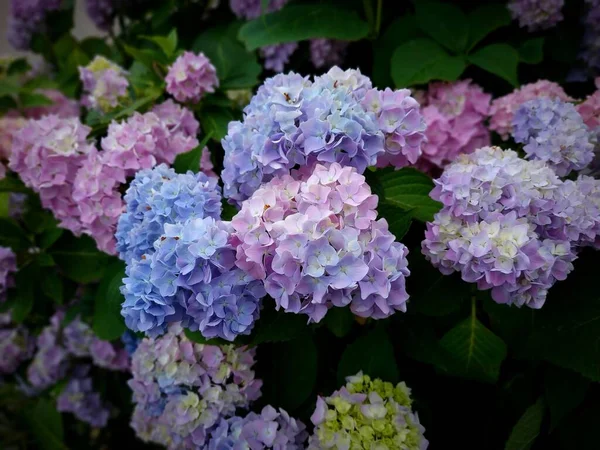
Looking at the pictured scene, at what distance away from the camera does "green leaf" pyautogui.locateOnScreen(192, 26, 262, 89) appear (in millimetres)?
934

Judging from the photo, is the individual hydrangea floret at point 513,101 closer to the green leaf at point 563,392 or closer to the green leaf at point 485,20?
the green leaf at point 485,20

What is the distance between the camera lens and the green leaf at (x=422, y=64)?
0.85 metres

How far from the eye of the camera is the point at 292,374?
0.71 meters

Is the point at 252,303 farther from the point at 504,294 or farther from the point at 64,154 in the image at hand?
the point at 64,154

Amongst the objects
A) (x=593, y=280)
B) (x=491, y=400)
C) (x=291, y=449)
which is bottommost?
(x=491, y=400)

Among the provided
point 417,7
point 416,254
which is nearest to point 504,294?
point 416,254

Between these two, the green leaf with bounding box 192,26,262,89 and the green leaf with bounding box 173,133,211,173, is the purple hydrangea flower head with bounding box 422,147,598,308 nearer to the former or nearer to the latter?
the green leaf with bounding box 173,133,211,173

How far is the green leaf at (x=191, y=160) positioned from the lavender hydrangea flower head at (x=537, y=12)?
54 cm

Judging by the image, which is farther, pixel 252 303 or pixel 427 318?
pixel 427 318

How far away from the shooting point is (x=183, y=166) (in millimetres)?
713

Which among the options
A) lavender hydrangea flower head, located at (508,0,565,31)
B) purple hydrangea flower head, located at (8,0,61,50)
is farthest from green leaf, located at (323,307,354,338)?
purple hydrangea flower head, located at (8,0,61,50)

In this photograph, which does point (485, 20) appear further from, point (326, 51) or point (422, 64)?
point (326, 51)

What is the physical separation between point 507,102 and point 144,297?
0.58 m

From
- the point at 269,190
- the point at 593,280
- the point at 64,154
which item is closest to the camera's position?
the point at 269,190
